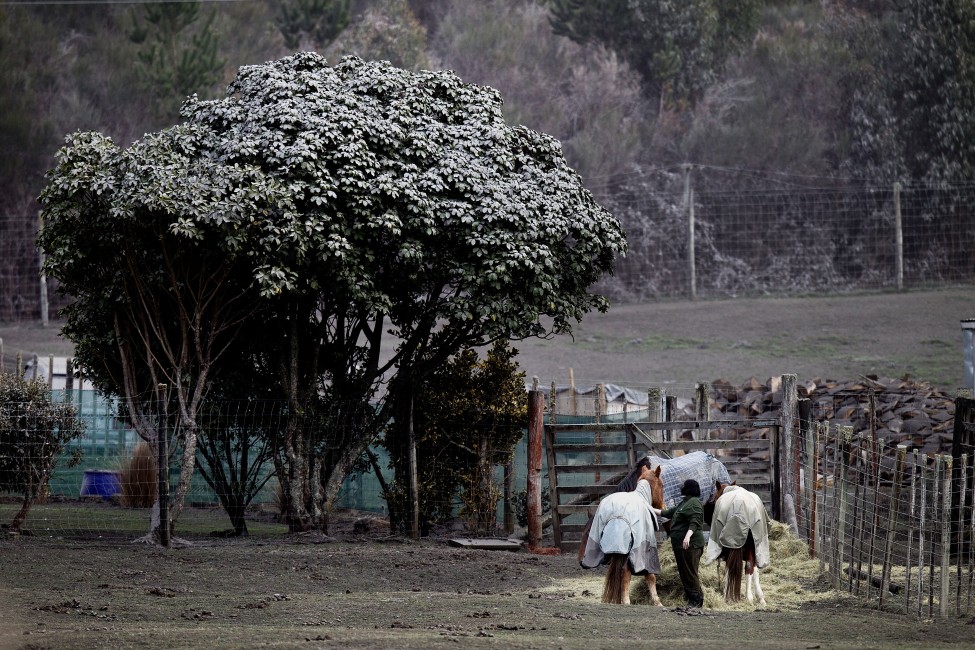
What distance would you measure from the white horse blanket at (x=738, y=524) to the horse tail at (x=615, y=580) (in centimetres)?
96

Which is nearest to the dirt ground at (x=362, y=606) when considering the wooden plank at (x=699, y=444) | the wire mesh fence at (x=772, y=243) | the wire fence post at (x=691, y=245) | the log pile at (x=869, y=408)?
the wooden plank at (x=699, y=444)

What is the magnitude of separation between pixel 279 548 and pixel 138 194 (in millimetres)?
4792

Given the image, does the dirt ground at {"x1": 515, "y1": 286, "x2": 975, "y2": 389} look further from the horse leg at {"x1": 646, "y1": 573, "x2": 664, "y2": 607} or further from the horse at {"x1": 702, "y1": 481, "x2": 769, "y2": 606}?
the horse leg at {"x1": 646, "y1": 573, "x2": 664, "y2": 607}

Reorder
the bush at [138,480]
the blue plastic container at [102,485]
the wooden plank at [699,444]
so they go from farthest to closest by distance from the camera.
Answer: the blue plastic container at [102,485] → the bush at [138,480] → the wooden plank at [699,444]

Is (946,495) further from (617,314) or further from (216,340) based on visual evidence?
(617,314)

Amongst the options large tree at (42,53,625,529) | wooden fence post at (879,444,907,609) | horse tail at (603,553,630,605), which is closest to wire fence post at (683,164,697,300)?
large tree at (42,53,625,529)

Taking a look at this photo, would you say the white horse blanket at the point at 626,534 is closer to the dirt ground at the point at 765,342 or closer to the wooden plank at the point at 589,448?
the wooden plank at the point at 589,448

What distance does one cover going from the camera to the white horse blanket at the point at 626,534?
460 inches

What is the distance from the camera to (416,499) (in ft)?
53.9

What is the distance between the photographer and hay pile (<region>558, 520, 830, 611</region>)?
40.3ft

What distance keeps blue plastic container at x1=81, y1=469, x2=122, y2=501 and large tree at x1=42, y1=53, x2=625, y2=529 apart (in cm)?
332

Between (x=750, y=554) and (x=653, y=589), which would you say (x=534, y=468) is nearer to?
(x=653, y=589)

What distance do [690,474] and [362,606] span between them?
180 inches

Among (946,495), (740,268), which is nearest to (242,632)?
(946,495)
